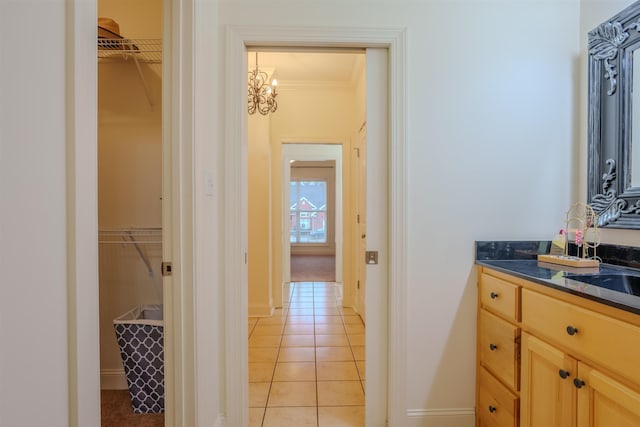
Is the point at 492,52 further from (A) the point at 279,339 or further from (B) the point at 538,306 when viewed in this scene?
(A) the point at 279,339

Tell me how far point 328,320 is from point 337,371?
3.85ft

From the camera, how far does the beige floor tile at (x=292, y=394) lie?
6.89ft

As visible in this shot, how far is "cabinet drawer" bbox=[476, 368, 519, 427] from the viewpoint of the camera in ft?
4.76

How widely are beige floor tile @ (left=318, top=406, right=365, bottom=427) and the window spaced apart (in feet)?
25.5

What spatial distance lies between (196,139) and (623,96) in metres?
2.03

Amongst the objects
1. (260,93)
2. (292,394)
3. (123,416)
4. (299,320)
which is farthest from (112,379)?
(260,93)

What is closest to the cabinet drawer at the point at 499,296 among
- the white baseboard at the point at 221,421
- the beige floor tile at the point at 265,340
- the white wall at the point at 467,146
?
the white wall at the point at 467,146

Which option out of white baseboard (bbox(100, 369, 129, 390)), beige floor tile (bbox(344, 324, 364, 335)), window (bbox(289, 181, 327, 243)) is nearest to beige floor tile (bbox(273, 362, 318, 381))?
beige floor tile (bbox(344, 324, 364, 335))

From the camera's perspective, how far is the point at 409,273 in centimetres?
178

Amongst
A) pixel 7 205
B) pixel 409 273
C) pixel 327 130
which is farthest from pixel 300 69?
pixel 7 205

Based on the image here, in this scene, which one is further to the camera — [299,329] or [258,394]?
[299,329]

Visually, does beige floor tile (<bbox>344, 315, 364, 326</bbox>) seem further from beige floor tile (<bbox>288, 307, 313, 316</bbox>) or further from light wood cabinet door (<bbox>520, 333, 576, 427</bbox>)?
light wood cabinet door (<bbox>520, 333, 576, 427</bbox>)

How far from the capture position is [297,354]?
2811 millimetres

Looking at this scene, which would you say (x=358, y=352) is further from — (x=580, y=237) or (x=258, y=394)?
(x=580, y=237)
